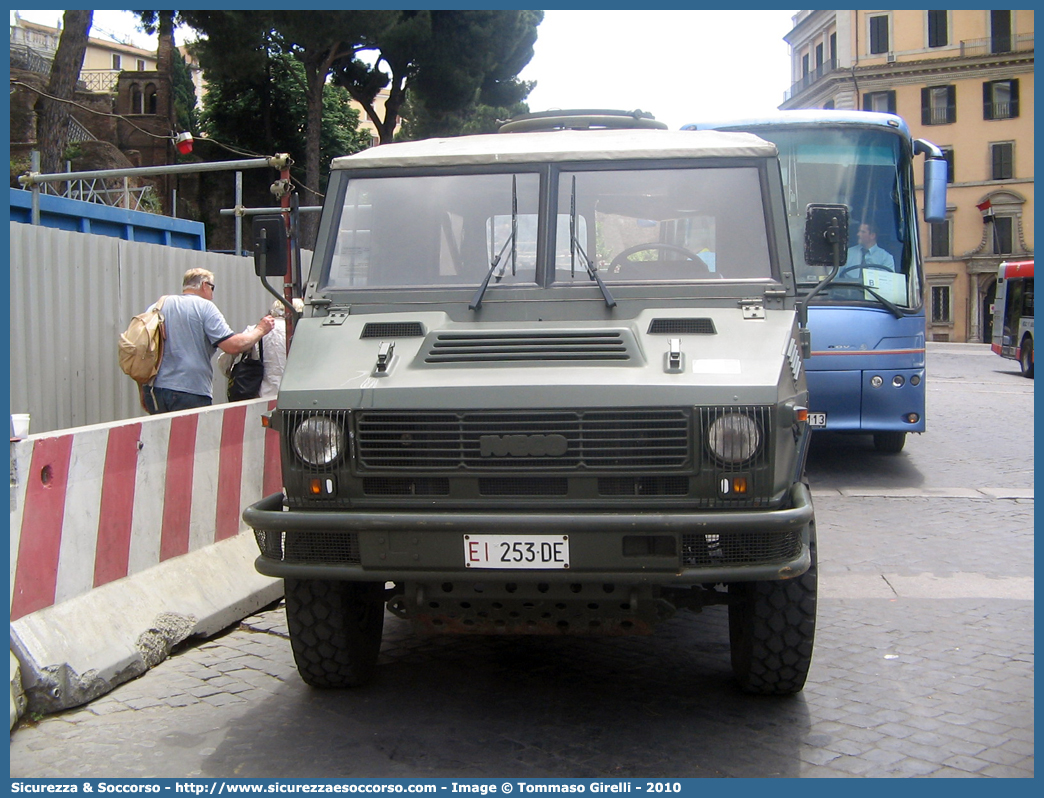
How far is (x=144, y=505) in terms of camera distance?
546cm

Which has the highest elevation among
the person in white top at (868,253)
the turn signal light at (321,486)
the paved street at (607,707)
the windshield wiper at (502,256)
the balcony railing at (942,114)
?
the balcony railing at (942,114)

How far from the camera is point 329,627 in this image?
4.49 metres

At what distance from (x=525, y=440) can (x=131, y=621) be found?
2200 mm

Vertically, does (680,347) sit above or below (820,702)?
above

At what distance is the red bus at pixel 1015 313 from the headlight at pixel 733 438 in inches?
939

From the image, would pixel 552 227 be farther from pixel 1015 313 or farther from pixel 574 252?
pixel 1015 313

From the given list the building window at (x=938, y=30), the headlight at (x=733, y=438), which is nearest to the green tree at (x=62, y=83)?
the headlight at (x=733, y=438)

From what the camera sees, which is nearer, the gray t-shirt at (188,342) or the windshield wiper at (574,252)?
the windshield wiper at (574,252)

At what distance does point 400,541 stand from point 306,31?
23617mm

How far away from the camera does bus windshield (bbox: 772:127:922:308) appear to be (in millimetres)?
10156

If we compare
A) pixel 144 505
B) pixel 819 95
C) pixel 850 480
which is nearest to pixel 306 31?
pixel 850 480

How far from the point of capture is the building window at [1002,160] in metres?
57.3

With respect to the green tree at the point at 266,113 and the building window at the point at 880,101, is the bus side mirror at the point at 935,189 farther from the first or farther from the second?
the building window at the point at 880,101
